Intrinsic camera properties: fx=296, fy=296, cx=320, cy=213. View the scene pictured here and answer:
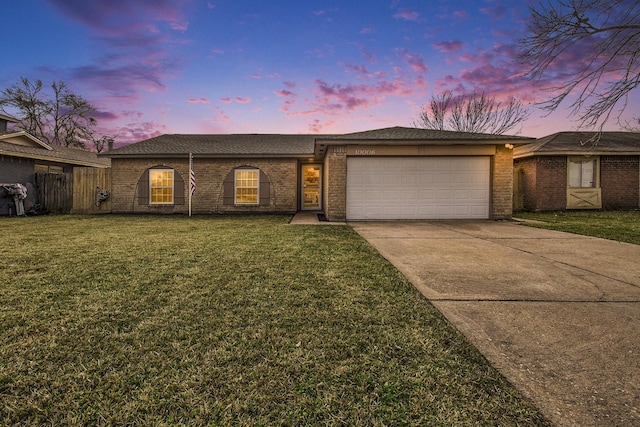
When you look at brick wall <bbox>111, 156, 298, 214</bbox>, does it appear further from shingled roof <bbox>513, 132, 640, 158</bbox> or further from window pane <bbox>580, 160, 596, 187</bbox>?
window pane <bbox>580, 160, 596, 187</bbox>

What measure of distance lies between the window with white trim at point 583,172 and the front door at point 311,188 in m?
12.1

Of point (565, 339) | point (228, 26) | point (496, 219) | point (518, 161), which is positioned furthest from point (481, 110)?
point (565, 339)

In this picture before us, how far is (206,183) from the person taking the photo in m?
13.4

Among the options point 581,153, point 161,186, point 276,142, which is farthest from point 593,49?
point 161,186

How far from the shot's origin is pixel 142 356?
73.2 inches

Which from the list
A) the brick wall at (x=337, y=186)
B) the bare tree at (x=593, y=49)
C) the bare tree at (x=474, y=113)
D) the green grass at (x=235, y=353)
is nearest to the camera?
the green grass at (x=235, y=353)

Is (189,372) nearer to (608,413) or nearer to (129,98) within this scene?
(608,413)

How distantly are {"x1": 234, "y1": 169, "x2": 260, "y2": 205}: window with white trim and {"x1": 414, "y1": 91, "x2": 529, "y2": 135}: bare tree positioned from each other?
19.7 metres

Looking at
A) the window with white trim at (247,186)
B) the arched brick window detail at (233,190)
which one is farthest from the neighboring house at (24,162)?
the window with white trim at (247,186)

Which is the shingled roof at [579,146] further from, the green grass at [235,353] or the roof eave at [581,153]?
the green grass at [235,353]

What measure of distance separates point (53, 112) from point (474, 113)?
121 feet

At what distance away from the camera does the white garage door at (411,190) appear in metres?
10.2

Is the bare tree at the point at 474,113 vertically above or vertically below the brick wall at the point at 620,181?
above

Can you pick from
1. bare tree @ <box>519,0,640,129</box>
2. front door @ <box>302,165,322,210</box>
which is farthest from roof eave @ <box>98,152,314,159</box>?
bare tree @ <box>519,0,640,129</box>
